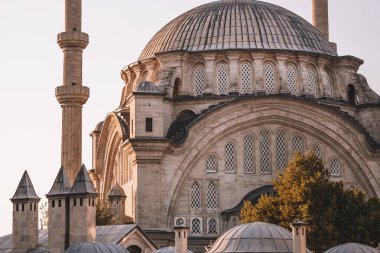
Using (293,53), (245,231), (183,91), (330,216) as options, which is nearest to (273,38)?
(293,53)

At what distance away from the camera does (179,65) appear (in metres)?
A: 54.5

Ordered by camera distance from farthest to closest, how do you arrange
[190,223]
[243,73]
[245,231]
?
[243,73], [190,223], [245,231]

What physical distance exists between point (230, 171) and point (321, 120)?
462 centimetres

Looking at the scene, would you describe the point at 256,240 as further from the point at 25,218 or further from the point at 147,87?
the point at 147,87

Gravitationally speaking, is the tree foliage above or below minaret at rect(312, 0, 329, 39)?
below

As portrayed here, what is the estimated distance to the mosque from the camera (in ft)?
166

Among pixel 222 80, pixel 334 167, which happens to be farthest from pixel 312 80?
pixel 334 167

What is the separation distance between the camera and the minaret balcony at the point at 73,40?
53312mm

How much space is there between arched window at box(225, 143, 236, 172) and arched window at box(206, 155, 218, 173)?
1.84ft

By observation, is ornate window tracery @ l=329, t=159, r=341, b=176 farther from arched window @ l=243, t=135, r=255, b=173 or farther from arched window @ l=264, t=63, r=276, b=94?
arched window @ l=264, t=63, r=276, b=94

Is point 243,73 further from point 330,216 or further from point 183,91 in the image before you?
point 330,216

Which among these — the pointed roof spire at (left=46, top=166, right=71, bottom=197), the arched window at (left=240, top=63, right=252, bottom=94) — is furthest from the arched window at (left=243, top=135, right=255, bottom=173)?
the pointed roof spire at (left=46, top=166, right=71, bottom=197)

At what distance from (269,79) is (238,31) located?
2.87 m

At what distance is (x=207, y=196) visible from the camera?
169 feet
